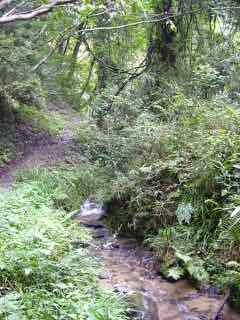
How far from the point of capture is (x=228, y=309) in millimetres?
5547

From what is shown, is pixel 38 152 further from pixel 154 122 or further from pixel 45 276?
pixel 45 276

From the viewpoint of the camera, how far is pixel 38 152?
13.5 metres

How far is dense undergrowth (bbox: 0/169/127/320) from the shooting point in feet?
13.8

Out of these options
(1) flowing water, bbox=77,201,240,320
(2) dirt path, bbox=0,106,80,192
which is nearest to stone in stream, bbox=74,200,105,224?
(1) flowing water, bbox=77,201,240,320

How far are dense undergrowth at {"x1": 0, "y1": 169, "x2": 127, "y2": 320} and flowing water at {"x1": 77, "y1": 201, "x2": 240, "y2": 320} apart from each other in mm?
483

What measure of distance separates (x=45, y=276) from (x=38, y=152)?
356 inches

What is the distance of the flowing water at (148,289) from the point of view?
5477mm

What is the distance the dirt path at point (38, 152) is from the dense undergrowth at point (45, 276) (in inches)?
143

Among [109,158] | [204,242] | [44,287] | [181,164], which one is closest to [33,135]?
[109,158]

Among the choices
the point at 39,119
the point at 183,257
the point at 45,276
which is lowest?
the point at 183,257

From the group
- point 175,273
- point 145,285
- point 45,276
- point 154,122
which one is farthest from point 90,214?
point 45,276

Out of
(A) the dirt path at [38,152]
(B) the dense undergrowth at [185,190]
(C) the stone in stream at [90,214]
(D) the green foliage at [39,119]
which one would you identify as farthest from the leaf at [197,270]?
(D) the green foliage at [39,119]

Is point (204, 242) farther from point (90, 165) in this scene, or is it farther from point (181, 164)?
point (90, 165)

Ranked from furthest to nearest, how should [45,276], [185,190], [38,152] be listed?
[38,152] < [185,190] < [45,276]
